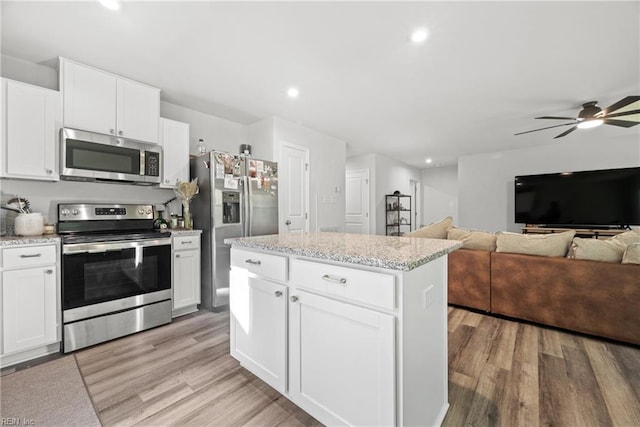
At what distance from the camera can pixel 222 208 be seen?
2.96 meters

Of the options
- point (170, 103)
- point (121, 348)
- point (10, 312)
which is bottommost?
point (121, 348)

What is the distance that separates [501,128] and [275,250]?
482 centimetres

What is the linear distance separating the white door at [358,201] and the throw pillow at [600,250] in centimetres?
433

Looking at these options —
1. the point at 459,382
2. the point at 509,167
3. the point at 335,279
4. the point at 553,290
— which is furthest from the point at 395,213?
the point at 335,279

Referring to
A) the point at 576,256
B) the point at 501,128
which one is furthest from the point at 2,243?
the point at 501,128

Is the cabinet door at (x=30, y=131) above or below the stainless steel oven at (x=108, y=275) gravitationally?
above


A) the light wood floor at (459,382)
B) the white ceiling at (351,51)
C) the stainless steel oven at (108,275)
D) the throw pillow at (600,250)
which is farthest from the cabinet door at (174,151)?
the throw pillow at (600,250)

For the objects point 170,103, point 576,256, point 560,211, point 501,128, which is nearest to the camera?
point 576,256

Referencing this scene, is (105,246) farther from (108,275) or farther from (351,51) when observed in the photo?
(351,51)

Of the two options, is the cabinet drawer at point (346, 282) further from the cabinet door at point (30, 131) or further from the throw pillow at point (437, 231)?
the cabinet door at point (30, 131)

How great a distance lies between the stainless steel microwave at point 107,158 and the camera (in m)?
2.32

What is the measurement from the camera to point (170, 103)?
3357 mm

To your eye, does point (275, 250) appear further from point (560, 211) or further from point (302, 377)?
point (560, 211)

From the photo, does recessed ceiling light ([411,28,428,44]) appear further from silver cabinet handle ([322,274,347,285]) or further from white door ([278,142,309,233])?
white door ([278,142,309,233])
